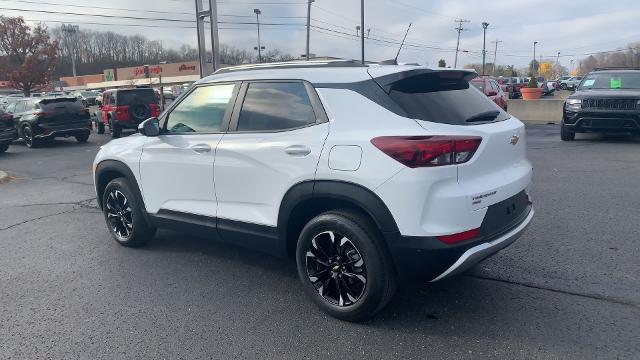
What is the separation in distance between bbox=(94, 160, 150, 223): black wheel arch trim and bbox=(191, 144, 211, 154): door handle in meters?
1.04

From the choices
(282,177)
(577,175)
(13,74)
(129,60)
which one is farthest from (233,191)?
(129,60)

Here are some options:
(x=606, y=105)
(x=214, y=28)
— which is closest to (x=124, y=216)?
(x=606, y=105)

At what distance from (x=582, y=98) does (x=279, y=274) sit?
10.3 m

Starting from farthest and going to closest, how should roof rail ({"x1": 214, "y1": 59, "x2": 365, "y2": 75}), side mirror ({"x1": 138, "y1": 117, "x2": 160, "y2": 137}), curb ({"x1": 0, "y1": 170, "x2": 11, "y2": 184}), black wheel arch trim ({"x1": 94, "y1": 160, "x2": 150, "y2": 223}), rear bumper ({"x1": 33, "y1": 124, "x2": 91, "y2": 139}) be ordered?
rear bumper ({"x1": 33, "y1": 124, "x2": 91, "y2": 139}), curb ({"x1": 0, "y1": 170, "x2": 11, "y2": 184}), black wheel arch trim ({"x1": 94, "y1": 160, "x2": 150, "y2": 223}), side mirror ({"x1": 138, "y1": 117, "x2": 160, "y2": 137}), roof rail ({"x1": 214, "y1": 59, "x2": 365, "y2": 75})

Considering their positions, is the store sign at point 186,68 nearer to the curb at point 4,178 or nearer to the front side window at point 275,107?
the curb at point 4,178

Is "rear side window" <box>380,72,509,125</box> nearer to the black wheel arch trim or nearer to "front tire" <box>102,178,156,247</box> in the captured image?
the black wheel arch trim

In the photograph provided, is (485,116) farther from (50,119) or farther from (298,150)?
(50,119)

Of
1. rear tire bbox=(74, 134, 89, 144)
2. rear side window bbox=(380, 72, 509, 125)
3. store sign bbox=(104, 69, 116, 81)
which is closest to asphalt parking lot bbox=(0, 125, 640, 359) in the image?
rear side window bbox=(380, 72, 509, 125)

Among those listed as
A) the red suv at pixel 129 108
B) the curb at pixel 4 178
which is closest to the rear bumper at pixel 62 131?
the red suv at pixel 129 108

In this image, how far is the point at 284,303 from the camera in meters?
3.77

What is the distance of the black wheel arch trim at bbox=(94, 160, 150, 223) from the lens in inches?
193

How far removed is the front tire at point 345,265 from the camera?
10.5 ft

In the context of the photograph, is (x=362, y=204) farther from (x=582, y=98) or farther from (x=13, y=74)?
(x=13, y=74)

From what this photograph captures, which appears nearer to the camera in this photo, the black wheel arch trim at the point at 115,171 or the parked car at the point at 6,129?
the black wheel arch trim at the point at 115,171
